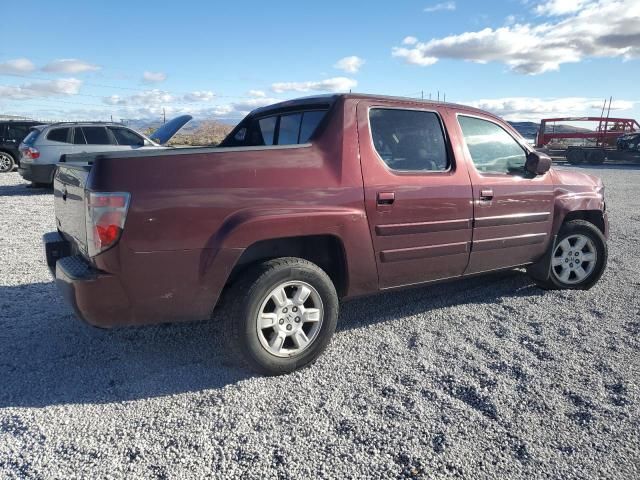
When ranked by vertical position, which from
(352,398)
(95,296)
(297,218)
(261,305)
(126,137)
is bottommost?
(352,398)

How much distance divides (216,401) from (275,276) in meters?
0.81

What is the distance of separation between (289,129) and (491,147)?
1.75m

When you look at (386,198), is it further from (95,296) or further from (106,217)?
(95,296)

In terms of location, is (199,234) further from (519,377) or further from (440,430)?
(519,377)

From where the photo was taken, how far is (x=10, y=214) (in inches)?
330

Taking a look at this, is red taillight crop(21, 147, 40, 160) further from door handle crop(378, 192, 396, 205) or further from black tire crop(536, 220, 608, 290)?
black tire crop(536, 220, 608, 290)

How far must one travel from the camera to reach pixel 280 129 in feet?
13.1

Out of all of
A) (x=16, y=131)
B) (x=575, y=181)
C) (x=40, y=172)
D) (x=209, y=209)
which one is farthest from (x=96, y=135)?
(x=575, y=181)

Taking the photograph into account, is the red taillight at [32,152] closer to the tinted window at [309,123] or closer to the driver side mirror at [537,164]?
the tinted window at [309,123]

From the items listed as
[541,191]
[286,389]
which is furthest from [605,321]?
[286,389]

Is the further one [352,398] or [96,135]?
[96,135]

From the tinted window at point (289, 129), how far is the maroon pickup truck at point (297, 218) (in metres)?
0.02

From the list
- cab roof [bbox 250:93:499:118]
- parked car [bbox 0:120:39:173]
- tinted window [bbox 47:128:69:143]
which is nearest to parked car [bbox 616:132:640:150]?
cab roof [bbox 250:93:499:118]

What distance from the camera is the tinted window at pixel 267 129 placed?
13.5ft
